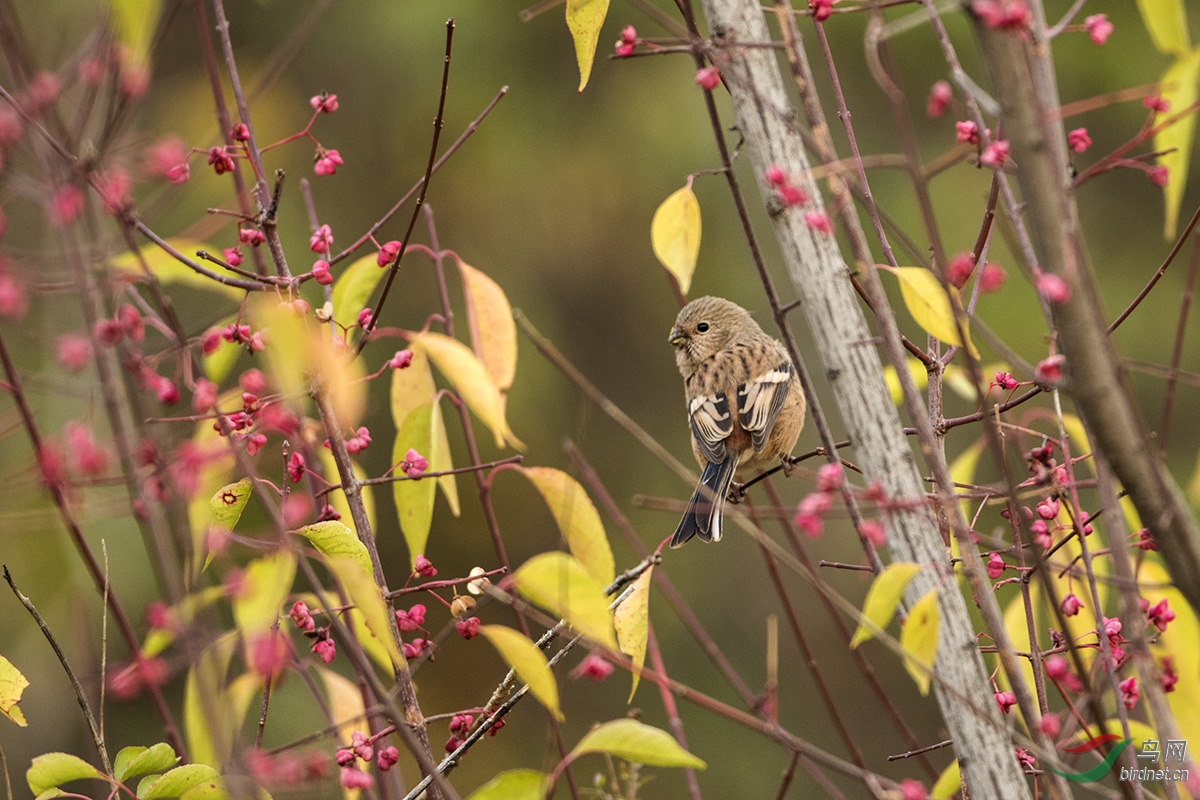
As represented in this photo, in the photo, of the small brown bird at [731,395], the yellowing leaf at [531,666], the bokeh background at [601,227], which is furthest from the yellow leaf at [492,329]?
the bokeh background at [601,227]

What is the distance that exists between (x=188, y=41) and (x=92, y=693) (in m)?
7.72

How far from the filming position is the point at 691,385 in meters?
4.31

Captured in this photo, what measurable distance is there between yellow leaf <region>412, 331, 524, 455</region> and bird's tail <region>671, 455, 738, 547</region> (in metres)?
1.51

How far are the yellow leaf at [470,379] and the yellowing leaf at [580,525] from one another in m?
0.17

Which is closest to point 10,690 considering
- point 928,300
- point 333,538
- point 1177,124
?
point 333,538

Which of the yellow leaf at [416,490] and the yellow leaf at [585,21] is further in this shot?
the yellow leaf at [416,490]

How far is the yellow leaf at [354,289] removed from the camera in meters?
1.94

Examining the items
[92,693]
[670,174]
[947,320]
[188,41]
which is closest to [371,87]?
[188,41]

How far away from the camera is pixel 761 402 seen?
3.85 m

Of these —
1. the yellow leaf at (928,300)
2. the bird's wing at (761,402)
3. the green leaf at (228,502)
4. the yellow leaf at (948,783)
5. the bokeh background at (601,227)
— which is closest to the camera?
the yellow leaf at (948,783)

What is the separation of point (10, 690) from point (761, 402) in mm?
2687

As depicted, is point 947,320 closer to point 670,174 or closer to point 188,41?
point 670,174

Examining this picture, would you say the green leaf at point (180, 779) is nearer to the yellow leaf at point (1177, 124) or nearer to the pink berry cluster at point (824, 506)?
the pink berry cluster at point (824, 506)

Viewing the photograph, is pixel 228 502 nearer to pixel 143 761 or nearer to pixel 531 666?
pixel 143 761
